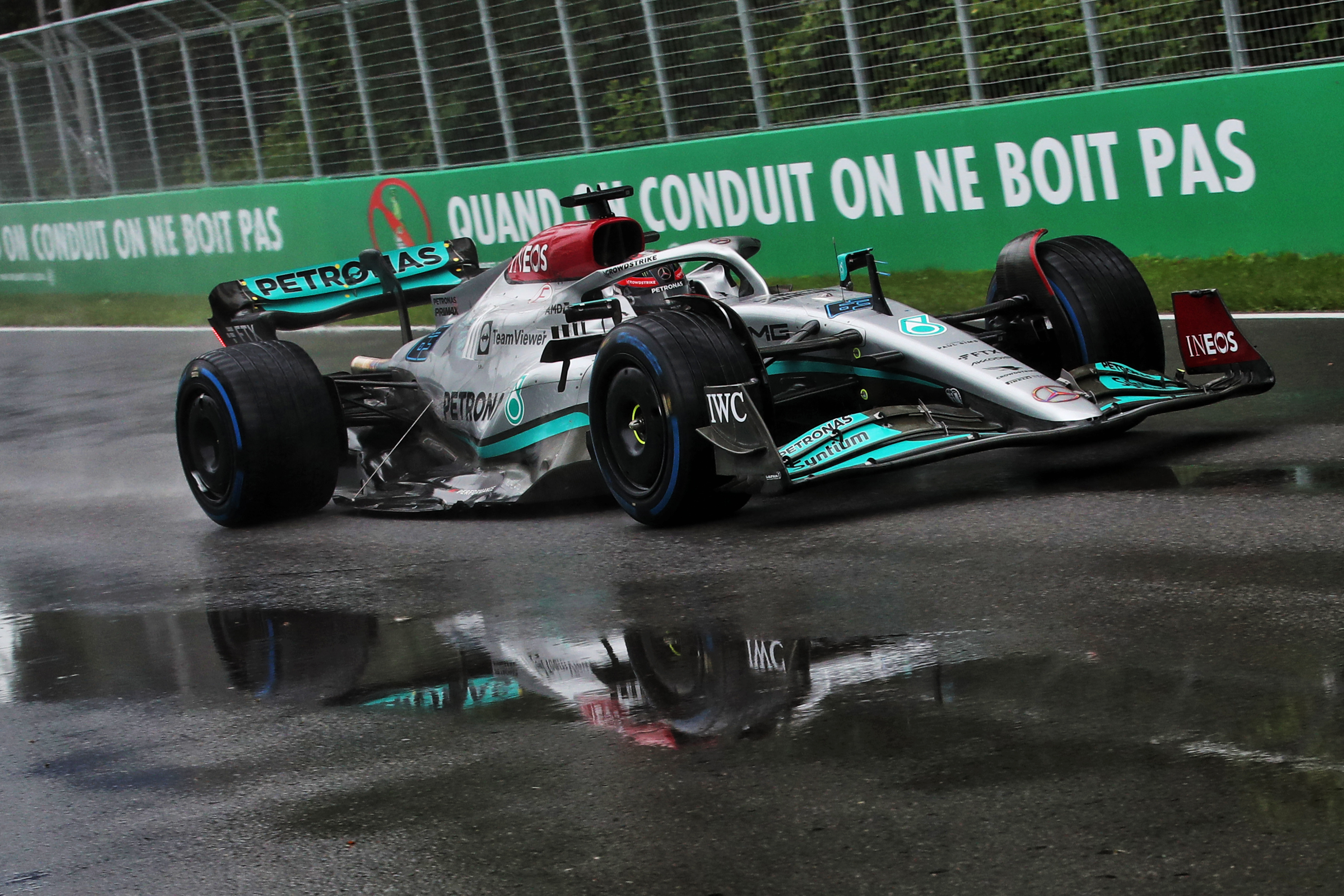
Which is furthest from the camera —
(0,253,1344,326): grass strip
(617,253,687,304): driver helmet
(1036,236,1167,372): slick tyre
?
(0,253,1344,326): grass strip

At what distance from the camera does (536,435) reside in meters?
7.69

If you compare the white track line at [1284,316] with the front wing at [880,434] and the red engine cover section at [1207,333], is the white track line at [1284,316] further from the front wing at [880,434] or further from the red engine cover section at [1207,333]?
the front wing at [880,434]

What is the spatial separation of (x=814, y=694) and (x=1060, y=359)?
3.48 meters

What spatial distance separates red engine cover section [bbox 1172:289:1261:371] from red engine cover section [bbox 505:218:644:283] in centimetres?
252

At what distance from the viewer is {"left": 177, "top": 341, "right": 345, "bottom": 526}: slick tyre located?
8.03 metres

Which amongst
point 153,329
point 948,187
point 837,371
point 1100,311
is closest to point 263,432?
point 837,371

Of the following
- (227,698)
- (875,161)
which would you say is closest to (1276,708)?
(227,698)

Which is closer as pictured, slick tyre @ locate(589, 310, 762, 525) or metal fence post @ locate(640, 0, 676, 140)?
slick tyre @ locate(589, 310, 762, 525)

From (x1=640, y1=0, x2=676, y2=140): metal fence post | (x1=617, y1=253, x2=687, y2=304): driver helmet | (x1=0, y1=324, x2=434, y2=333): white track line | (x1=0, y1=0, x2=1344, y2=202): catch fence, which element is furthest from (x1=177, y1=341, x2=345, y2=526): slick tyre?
(x1=640, y1=0, x2=676, y2=140): metal fence post

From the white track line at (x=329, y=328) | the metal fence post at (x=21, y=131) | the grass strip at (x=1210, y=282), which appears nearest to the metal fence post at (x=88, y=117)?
the metal fence post at (x=21, y=131)

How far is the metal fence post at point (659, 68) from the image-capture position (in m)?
15.4

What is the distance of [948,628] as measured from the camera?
16.0 ft

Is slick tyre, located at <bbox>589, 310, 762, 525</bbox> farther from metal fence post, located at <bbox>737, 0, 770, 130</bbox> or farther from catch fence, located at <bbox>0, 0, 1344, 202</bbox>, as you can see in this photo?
metal fence post, located at <bbox>737, 0, 770, 130</bbox>

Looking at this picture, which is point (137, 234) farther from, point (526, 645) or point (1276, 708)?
point (1276, 708)
